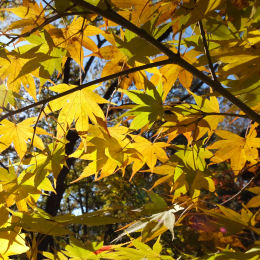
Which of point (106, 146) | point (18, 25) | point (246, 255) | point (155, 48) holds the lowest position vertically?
point (246, 255)

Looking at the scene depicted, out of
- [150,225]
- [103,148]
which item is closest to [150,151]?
[103,148]

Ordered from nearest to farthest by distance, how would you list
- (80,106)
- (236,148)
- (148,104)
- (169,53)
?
1. (169,53)
2. (148,104)
3. (80,106)
4. (236,148)

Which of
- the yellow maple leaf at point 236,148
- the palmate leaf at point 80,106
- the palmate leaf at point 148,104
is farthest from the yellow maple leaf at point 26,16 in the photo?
the yellow maple leaf at point 236,148

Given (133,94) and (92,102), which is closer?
(133,94)

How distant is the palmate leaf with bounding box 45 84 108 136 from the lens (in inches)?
24.8

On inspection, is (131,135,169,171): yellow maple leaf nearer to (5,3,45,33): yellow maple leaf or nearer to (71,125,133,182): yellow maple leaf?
(71,125,133,182): yellow maple leaf

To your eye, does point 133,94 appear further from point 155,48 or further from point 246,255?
point 246,255

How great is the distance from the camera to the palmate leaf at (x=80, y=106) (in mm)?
630

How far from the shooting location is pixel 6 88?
63 cm

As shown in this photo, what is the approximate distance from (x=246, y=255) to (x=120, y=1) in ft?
1.47

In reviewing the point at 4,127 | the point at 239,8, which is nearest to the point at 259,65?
the point at 239,8

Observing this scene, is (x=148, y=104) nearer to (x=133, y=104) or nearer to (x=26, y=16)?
(x=133, y=104)

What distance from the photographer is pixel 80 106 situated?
2.11 ft

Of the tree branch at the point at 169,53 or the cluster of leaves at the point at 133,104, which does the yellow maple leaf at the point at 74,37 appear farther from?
the tree branch at the point at 169,53
